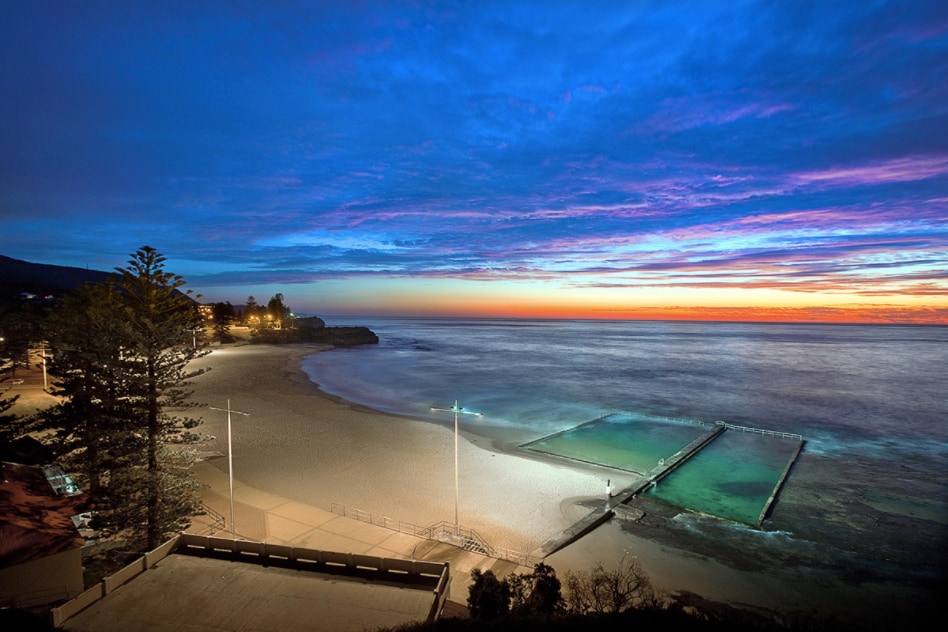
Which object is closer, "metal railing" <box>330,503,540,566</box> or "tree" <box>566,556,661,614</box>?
"tree" <box>566,556,661,614</box>

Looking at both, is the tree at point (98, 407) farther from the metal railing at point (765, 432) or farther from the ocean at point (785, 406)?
the metal railing at point (765, 432)

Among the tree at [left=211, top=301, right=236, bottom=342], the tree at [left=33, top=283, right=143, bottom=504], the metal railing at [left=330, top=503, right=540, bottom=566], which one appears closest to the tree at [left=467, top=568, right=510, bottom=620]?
the metal railing at [left=330, top=503, right=540, bottom=566]

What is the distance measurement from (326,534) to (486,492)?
841 cm

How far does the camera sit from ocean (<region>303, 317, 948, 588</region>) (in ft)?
67.7

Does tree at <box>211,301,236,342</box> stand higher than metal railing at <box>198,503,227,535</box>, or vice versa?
tree at <box>211,301,236,342</box>

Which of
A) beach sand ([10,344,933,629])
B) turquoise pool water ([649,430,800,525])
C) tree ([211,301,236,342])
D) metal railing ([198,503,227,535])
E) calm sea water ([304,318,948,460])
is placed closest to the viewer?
beach sand ([10,344,933,629])

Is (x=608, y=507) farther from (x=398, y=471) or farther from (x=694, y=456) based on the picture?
(x=694, y=456)

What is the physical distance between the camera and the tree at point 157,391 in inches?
619

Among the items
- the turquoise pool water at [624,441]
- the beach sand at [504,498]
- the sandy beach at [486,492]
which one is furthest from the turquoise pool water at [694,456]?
the sandy beach at [486,492]

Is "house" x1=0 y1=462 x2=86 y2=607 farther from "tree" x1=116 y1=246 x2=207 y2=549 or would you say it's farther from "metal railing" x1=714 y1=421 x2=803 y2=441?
"metal railing" x1=714 y1=421 x2=803 y2=441

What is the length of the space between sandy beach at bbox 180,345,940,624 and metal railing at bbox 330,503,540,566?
0.49 m

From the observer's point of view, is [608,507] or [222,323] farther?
[222,323]

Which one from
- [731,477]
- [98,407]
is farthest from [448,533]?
[731,477]

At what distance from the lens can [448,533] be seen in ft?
58.3
